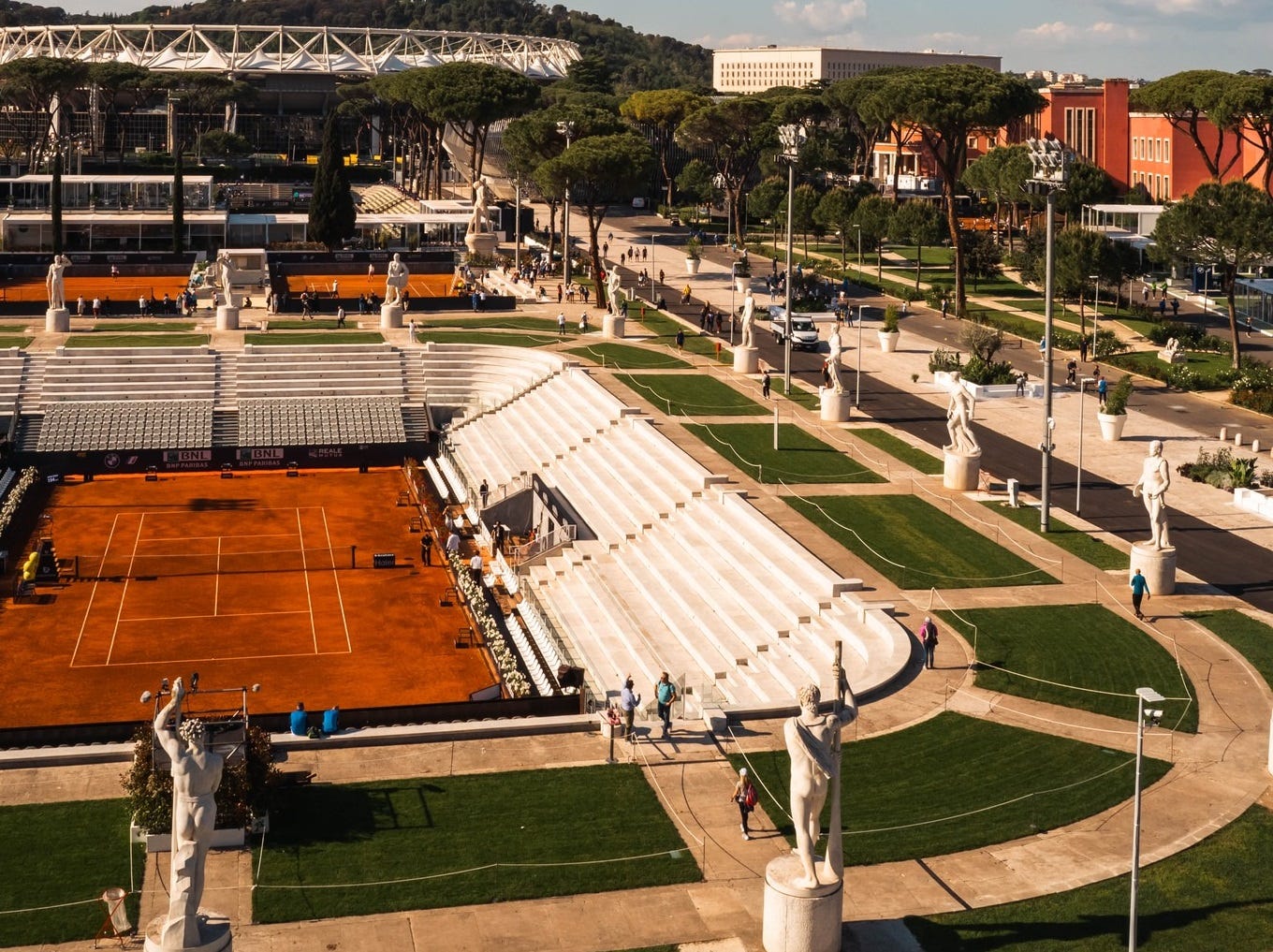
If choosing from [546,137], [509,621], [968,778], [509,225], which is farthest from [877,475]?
[509,225]

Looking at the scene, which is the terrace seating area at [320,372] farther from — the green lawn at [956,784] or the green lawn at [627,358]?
the green lawn at [956,784]

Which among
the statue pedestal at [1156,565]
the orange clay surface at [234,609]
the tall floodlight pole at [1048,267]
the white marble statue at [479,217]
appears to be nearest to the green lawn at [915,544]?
the tall floodlight pole at [1048,267]

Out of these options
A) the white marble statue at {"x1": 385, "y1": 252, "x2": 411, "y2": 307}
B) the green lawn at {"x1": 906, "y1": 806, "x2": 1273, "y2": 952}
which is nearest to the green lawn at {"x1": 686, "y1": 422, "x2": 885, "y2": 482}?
the green lawn at {"x1": 906, "y1": 806, "x2": 1273, "y2": 952}

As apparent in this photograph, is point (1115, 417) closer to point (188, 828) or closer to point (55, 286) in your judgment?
point (188, 828)

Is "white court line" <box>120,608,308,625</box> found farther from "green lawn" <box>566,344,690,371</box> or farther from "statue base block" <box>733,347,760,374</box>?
"statue base block" <box>733,347,760,374</box>

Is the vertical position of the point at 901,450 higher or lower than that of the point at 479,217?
lower

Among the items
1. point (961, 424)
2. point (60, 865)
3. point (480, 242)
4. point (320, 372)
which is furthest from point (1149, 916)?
point (480, 242)
